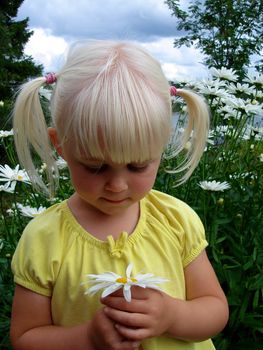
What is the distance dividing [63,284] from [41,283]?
42 mm

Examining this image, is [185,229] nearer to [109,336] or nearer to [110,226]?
[110,226]

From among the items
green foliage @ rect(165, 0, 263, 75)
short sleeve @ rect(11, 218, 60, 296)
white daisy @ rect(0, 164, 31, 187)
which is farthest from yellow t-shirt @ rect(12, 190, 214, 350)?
green foliage @ rect(165, 0, 263, 75)

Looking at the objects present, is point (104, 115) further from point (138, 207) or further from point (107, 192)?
point (138, 207)

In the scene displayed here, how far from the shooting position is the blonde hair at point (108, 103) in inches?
35.1

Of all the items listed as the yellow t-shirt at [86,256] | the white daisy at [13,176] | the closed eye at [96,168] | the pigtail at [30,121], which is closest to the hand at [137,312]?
the yellow t-shirt at [86,256]

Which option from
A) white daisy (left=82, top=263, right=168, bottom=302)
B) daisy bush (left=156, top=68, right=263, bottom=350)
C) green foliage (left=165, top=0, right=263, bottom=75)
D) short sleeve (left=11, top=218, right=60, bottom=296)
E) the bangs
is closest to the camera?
white daisy (left=82, top=263, right=168, bottom=302)

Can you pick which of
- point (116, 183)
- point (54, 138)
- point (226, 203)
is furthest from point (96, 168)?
point (226, 203)

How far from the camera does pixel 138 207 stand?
113 cm

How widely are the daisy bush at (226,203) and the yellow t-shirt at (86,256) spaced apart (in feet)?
1.33

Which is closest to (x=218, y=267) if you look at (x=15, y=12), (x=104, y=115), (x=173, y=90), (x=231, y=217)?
(x=231, y=217)

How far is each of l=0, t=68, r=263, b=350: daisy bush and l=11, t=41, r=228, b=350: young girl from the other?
424 mm

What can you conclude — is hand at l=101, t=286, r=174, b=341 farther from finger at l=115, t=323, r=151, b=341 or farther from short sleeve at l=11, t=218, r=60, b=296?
short sleeve at l=11, t=218, r=60, b=296

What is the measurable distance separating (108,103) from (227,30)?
15.3 ft

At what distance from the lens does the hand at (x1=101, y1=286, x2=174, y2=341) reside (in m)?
0.88
